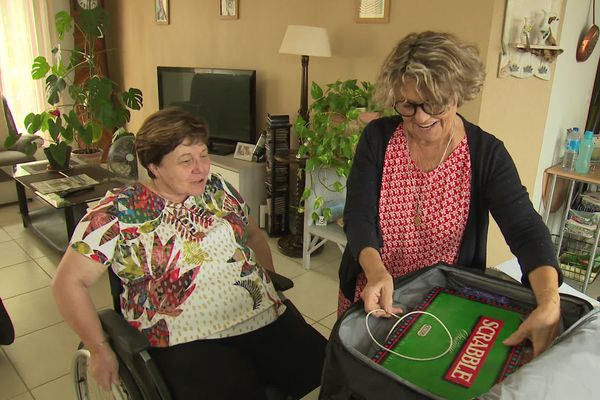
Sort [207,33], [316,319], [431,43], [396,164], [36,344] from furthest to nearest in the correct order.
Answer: [207,33], [316,319], [36,344], [396,164], [431,43]

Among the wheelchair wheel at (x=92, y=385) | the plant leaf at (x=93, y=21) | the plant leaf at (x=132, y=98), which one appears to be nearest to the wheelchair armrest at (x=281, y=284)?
the wheelchair wheel at (x=92, y=385)

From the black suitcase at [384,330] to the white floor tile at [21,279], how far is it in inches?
100

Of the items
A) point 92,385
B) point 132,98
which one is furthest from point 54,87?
point 92,385

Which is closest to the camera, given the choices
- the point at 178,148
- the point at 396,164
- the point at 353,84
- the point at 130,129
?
the point at 396,164

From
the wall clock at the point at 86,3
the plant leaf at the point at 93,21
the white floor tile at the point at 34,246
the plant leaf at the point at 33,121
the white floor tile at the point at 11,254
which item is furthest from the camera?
the wall clock at the point at 86,3

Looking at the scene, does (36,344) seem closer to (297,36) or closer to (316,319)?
(316,319)

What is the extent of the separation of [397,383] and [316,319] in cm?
188

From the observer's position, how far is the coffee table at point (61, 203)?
121 inches

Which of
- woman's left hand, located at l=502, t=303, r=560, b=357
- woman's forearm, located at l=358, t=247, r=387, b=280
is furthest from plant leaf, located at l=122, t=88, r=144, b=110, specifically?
woman's left hand, located at l=502, t=303, r=560, b=357

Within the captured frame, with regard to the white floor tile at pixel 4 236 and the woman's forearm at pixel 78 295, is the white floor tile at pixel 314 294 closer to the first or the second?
the woman's forearm at pixel 78 295

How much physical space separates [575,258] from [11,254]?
3.65m

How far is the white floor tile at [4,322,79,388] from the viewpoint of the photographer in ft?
6.72

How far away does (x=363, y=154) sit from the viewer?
48.2 inches

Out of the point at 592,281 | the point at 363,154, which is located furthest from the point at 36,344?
the point at 592,281
